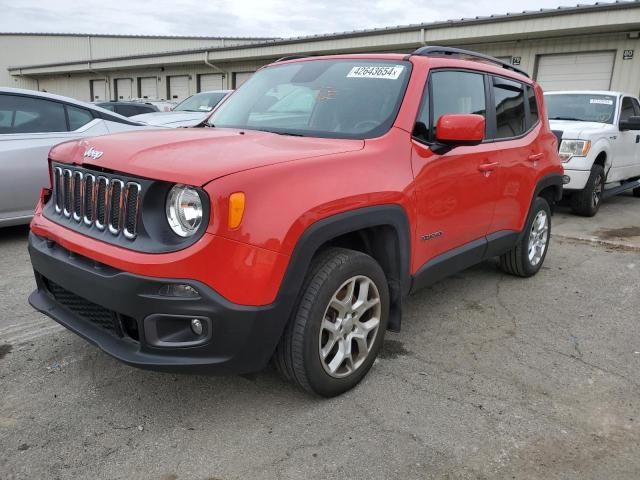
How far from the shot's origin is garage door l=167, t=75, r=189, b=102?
2447cm

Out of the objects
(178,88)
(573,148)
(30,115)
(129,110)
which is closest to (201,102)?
(129,110)

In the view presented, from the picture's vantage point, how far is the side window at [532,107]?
4.47 m

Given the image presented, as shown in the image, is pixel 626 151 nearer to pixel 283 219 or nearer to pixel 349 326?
pixel 349 326

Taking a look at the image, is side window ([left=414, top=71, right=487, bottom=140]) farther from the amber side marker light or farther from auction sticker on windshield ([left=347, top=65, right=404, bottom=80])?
the amber side marker light

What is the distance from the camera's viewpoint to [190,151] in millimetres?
2424

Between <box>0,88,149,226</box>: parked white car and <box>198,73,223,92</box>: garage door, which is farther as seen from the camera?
<box>198,73,223,92</box>: garage door

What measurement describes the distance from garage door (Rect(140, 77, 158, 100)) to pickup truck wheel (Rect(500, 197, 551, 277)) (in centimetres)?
2448

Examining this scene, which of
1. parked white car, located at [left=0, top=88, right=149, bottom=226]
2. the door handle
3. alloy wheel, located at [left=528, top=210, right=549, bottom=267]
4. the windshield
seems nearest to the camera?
the door handle

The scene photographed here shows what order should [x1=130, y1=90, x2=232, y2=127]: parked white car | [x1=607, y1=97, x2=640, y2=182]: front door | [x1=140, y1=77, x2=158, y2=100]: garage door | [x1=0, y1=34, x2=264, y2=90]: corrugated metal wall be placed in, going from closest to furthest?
[x1=607, y1=97, x2=640, y2=182]: front door, [x1=130, y1=90, x2=232, y2=127]: parked white car, [x1=140, y1=77, x2=158, y2=100]: garage door, [x1=0, y1=34, x2=264, y2=90]: corrugated metal wall

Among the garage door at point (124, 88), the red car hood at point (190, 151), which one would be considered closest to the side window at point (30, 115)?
the red car hood at point (190, 151)

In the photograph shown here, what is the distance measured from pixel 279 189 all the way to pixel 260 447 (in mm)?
1144

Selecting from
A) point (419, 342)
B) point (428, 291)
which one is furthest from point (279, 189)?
point (428, 291)

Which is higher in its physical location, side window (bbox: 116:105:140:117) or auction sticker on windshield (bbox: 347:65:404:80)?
auction sticker on windshield (bbox: 347:65:404:80)

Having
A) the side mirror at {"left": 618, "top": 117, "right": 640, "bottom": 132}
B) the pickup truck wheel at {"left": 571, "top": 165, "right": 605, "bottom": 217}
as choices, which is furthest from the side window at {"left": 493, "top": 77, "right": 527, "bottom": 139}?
the side mirror at {"left": 618, "top": 117, "right": 640, "bottom": 132}
